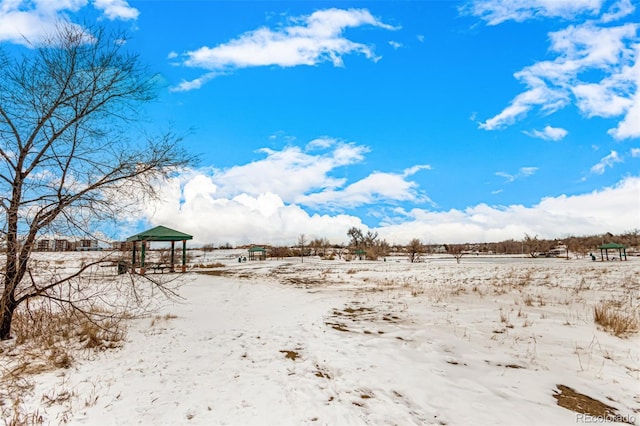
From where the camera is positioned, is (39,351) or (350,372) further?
(39,351)

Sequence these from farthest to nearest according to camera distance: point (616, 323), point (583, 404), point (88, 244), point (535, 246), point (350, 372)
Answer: point (535, 246) < point (616, 323) < point (88, 244) < point (350, 372) < point (583, 404)

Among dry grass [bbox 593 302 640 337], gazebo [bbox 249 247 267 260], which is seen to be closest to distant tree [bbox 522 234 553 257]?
gazebo [bbox 249 247 267 260]

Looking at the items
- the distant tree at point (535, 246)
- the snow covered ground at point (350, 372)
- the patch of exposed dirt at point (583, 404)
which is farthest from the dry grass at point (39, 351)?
the distant tree at point (535, 246)

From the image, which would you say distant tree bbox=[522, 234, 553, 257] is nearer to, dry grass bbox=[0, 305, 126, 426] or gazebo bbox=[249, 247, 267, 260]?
gazebo bbox=[249, 247, 267, 260]

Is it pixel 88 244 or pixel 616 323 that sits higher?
pixel 88 244

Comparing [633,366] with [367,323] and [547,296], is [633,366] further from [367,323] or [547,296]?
[547,296]

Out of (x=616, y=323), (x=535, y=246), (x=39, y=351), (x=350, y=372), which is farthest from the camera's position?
(x=535, y=246)

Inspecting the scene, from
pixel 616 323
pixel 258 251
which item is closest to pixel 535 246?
pixel 258 251

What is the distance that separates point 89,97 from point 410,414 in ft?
25.6

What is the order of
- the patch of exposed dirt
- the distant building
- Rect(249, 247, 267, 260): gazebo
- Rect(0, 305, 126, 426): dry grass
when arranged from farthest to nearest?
Rect(249, 247, 267, 260): gazebo
the distant building
Rect(0, 305, 126, 426): dry grass
the patch of exposed dirt

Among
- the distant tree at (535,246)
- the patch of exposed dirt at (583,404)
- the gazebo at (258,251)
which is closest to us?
the patch of exposed dirt at (583,404)

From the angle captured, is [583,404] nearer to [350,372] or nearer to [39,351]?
[350,372]

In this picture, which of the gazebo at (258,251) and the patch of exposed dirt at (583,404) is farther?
the gazebo at (258,251)

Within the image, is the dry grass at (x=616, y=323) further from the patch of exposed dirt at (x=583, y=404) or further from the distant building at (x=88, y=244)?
the distant building at (x=88, y=244)
